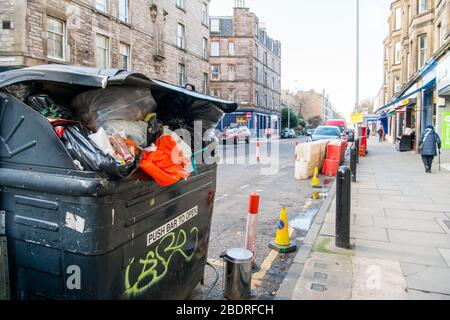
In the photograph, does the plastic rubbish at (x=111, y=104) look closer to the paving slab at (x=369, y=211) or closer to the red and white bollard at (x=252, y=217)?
the red and white bollard at (x=252, y=217)

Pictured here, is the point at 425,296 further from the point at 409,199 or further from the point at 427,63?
the point at 427,63

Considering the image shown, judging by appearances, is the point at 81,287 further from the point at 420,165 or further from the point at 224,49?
the point at 224,49

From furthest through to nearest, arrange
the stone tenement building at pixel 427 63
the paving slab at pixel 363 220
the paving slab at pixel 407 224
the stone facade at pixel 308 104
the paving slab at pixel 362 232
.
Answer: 1. the stone facade at pixel 308 104
2. the stone tenement building at pixel 427 63
3. the paving slab at pixel 363 220
4. the paving slab at pixel 407 224
5. the paving slab at pixel 362 232

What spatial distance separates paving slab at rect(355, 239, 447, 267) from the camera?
4.56 meters

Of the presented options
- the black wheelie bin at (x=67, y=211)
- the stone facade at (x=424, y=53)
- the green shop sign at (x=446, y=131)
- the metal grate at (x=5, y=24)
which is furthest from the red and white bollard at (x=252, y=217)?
the metal grate at (x=5, y=24)

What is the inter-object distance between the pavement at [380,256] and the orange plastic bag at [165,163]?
71.7 inches

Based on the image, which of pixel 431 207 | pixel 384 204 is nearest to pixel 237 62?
pixel 384 204

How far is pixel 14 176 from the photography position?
7.87ft

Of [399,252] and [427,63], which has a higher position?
[427,63]

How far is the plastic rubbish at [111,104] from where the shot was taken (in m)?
2.45

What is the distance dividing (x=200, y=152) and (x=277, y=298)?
63.6 inches

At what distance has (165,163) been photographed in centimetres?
259

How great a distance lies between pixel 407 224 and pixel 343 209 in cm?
200

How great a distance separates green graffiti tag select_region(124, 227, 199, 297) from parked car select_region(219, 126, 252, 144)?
27759mm
